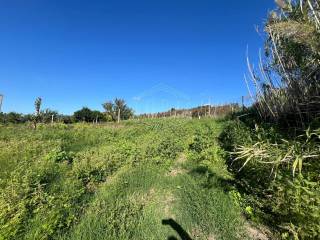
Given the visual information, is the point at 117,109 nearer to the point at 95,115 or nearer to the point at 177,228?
the point at 95,115

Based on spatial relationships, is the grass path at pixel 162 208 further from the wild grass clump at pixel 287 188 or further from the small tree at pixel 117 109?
the small tree at pixel 117 109

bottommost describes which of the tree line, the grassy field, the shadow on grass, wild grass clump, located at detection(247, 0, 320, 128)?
the shadow on grass

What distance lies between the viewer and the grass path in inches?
151

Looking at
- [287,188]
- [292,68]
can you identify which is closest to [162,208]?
[287,188]

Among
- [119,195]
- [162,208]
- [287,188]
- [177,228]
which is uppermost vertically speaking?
[287,188]

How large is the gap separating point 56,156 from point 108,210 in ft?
10.0

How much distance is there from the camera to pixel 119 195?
15.9 ft

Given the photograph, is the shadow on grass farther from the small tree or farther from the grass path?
the small tree

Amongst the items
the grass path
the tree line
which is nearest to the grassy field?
the grass path

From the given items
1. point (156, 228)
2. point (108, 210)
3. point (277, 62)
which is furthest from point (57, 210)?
point (277, 62)

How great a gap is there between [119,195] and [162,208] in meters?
0.76

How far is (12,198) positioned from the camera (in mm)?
4426

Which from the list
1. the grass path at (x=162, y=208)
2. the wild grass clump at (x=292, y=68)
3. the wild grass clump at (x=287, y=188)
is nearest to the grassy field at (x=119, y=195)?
the grass path at (x=162, y=208)

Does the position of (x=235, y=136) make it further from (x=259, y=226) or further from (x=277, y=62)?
(x=259, y=226)
